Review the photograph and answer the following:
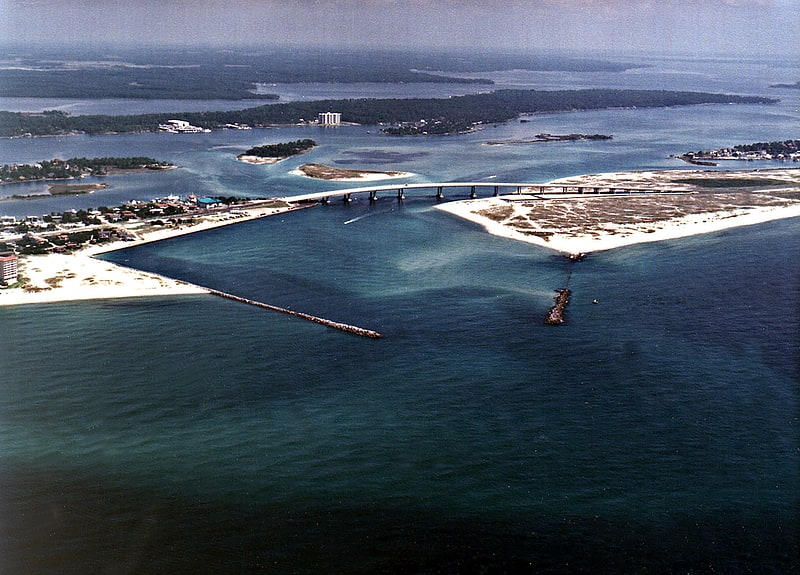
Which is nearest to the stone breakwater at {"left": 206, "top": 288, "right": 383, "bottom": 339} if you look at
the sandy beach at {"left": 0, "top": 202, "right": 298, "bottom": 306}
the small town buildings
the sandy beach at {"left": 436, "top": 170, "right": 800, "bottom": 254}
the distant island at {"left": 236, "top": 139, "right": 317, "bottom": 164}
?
the sandy beach at {"left": 0, "top": 202, "right": 298, "bottom": 306}

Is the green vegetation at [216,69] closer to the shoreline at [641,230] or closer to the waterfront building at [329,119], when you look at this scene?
the waterfront building at [329,119]

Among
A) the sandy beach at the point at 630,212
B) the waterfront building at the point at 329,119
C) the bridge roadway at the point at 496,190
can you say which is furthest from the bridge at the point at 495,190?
the waterfront building at the point at 329,119

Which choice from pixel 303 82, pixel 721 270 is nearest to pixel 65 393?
pixel 721 270

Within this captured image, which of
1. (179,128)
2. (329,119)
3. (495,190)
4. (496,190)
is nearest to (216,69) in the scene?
(329,119)

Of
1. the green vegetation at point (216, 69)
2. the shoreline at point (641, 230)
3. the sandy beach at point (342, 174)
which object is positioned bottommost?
the shoreline at point (641, 230)

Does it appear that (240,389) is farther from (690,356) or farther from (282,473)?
(690,356)

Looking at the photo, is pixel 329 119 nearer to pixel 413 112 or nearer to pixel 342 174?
pixel 413 112

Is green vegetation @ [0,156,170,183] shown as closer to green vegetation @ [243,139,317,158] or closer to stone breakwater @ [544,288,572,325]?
green vegetation @ [243,139,317,158]
